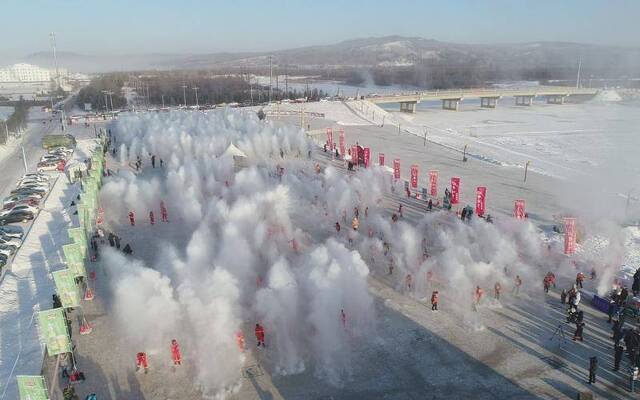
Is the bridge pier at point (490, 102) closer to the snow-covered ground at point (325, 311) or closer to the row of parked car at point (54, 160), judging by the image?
the row of parked car at point (54, 160)

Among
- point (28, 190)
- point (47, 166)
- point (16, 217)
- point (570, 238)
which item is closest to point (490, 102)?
point (47, 166)

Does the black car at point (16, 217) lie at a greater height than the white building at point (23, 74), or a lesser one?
lesser

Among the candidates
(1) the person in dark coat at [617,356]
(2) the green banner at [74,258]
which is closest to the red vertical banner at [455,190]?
(1) the person in dark coat at [617,356]

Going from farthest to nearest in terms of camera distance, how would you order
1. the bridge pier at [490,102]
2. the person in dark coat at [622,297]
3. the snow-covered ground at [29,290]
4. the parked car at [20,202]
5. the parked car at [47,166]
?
the bridge pier at [490,102] → the parked car at [47,166] → the parked car at [20,202] → the person in dark coat at [622,297] → the snow-covered ground at [29,290]

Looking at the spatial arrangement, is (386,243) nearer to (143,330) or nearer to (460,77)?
(143,330)

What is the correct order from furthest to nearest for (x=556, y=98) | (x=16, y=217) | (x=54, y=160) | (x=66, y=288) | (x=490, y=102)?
(x=556, y=98), (x=490, y=102), (x=54, y=160), (x=16, y=217), (x=66, y=288)

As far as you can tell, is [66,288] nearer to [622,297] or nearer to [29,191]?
[622,297]

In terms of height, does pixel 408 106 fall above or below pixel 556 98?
below
